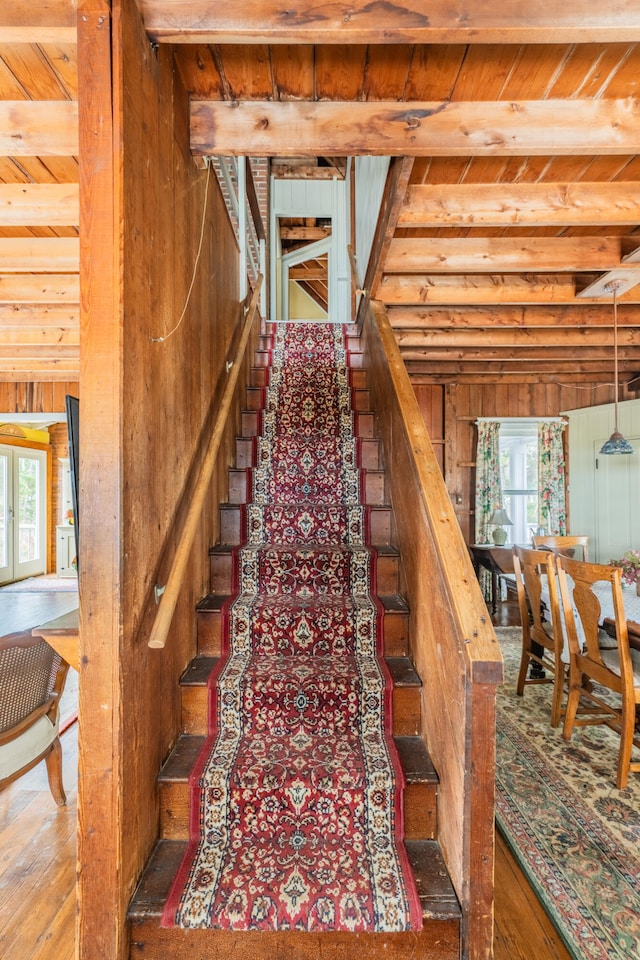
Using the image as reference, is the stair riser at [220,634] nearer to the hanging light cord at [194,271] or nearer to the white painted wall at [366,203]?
the hanging light cord at [194,271]

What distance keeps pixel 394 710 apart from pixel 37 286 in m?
3.80

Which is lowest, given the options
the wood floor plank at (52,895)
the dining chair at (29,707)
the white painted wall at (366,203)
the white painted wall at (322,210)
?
the wood floor plank at (52,895)

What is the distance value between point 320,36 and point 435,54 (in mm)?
451

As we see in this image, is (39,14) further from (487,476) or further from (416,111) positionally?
(487,476)

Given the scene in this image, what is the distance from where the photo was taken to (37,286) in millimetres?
3551

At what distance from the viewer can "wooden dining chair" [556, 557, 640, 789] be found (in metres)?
2.27

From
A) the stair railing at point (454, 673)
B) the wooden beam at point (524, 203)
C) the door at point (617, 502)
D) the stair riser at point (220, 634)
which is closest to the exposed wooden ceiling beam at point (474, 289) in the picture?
the wooden beam at point (524, 203)

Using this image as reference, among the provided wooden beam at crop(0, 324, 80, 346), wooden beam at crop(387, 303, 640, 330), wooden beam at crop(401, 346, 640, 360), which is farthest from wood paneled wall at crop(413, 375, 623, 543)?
wooden beam at crop(0, 324, 80, 346)

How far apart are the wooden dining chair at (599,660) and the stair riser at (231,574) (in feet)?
3.30

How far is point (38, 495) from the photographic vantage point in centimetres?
852

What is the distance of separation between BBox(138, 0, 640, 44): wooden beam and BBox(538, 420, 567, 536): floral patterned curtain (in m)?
5.18

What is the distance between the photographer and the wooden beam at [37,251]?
2923mm

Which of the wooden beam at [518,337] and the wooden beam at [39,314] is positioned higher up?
the wooden beam at [39,314]

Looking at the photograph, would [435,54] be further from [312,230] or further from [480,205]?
[312,230]
